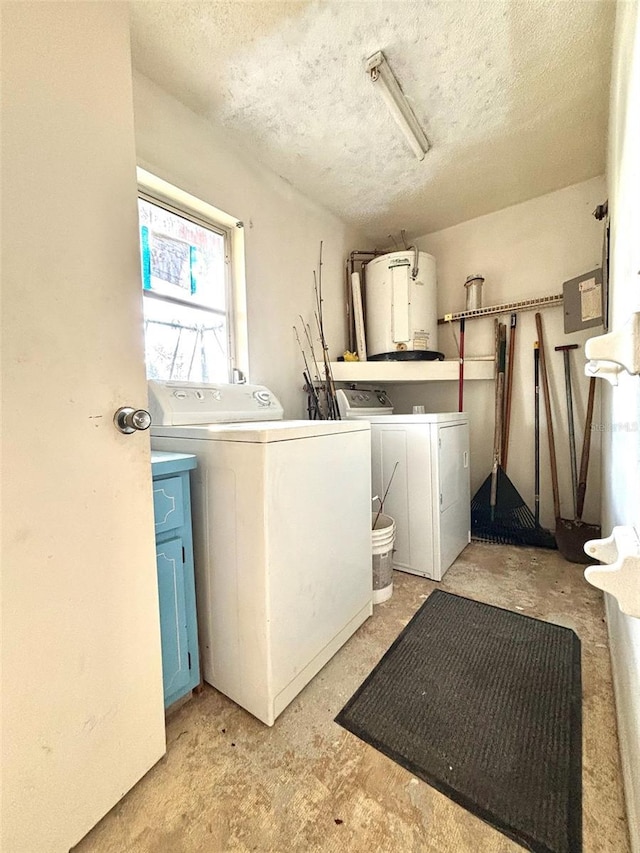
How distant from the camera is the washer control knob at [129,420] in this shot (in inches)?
35.0

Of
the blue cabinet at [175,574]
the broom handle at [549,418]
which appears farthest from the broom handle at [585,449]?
the blue cabinet at [175,574]

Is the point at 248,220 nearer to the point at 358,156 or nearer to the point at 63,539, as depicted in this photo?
the point at 358,156

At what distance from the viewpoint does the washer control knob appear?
35.0 inches

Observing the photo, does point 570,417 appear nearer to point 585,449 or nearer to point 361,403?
point 585,449

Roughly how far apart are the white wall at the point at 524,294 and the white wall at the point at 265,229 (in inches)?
40.0

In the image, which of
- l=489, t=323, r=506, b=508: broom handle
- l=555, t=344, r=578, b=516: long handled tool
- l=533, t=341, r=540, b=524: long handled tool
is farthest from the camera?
l=489, t=323, r=506, b=508: broom handle

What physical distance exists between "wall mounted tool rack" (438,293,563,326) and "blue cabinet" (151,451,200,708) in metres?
2.64

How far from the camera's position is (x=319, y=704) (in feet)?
4.04

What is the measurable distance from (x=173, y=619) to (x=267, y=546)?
0.43 meters

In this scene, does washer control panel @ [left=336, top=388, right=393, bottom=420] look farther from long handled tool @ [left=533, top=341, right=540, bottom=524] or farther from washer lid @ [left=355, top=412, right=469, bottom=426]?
long handled tool @ [left=533, top=341, right=540, bottom=524]

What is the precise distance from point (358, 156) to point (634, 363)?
2300 millimetres

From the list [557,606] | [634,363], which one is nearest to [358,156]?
[634,363]

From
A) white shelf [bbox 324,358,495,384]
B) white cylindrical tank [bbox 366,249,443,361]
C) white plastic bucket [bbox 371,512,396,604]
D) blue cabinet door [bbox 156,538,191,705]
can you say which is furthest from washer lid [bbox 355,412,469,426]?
blue cabinet door [bbox 156,538,191,705]

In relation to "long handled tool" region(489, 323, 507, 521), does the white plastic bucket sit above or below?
below
